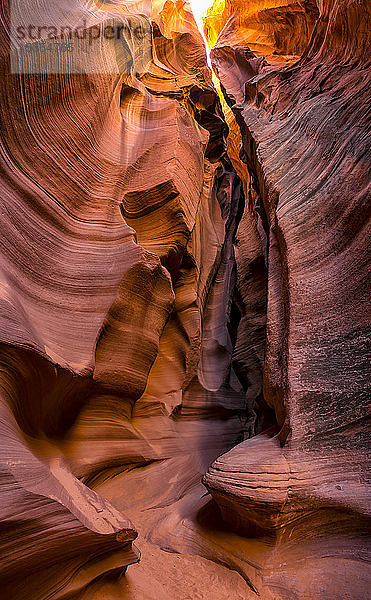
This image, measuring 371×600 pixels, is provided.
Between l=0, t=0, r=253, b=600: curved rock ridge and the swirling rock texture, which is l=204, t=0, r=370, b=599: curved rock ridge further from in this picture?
l=0, t=0, r=253, b=600: curved rock ridge

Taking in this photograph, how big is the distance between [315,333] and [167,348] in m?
3.05

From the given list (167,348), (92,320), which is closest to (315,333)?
(92,320)

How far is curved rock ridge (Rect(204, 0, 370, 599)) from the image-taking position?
10.8 feet

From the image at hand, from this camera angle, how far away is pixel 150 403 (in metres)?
5.88

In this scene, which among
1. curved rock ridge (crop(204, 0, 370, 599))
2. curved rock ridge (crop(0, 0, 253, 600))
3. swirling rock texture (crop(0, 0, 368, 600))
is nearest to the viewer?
curved rock ridge (crop(0, 0, 253, 600))

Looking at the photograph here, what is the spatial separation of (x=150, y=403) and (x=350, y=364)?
9.74 feet

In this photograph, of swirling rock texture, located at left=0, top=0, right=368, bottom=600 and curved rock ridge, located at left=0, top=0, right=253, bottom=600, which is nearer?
curved rock ridge, located at left=0, top=0, right=253, bottom=600

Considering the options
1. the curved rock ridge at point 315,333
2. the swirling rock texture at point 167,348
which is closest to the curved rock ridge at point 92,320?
the swirling rock texture at point 167,348

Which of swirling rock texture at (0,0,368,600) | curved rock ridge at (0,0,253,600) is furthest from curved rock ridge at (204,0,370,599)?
curved rock ridge at (0,0,253,600)

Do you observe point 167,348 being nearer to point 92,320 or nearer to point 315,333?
point 92,320

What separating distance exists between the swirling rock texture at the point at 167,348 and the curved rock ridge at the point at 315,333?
0.02 meters

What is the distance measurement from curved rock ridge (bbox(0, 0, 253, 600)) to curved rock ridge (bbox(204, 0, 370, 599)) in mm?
1233

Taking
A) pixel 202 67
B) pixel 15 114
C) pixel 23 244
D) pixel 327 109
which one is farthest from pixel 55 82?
pixel 202 67

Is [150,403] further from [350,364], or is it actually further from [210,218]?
[210,218]
